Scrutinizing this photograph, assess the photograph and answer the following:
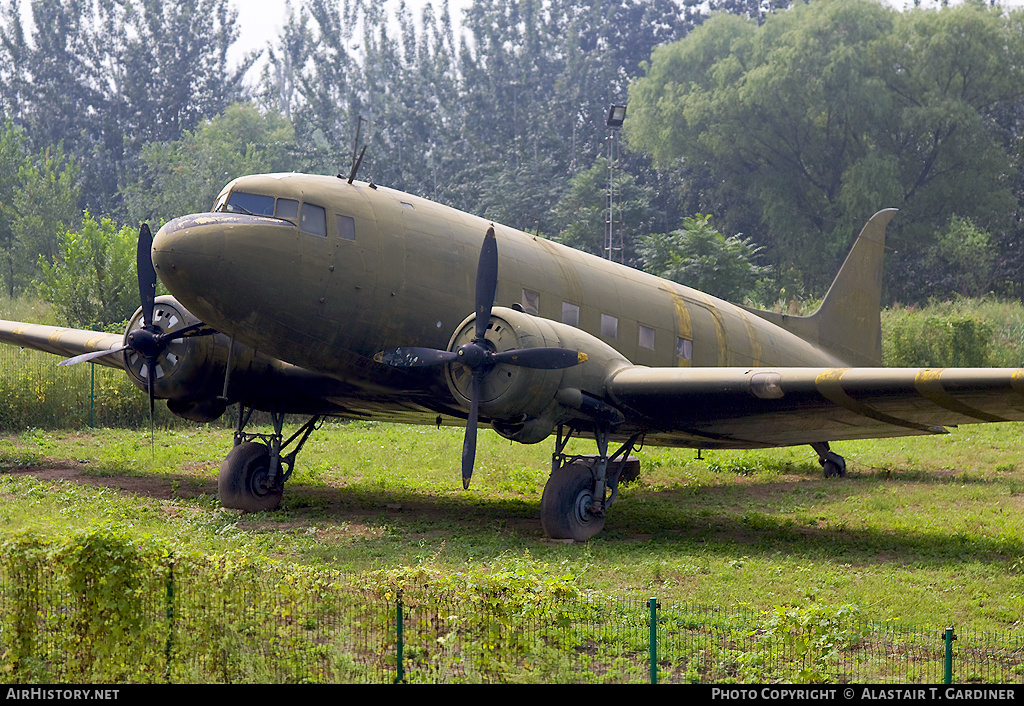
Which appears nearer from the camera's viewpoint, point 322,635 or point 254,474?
point 322,635

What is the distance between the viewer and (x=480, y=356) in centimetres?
1318

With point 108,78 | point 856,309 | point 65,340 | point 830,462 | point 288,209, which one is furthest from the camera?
point 108,78

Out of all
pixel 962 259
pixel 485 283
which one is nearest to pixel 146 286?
pixel 485 283

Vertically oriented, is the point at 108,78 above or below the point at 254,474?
above

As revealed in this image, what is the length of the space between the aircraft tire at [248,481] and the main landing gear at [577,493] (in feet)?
16.9

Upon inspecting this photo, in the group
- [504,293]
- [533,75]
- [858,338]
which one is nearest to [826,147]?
[533,75]

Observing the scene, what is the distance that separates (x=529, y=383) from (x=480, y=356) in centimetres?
76

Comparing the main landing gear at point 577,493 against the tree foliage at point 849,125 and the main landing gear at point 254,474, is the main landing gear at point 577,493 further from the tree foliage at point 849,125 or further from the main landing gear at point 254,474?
the tree foliage at point 849,125

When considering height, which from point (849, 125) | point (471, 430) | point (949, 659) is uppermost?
point (849, 125)

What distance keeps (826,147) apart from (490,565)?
5784 cm

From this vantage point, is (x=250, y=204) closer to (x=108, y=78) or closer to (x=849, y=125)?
(x=849, y=125)

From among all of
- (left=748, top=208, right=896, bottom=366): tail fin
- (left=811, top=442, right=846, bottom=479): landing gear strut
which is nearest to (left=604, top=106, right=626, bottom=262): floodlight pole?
(left=748, top=208, right=896, bottom=366): tail fin

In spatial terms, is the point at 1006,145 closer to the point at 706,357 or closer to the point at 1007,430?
the point at 1007,430

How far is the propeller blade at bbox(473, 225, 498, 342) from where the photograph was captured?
13516 mm
